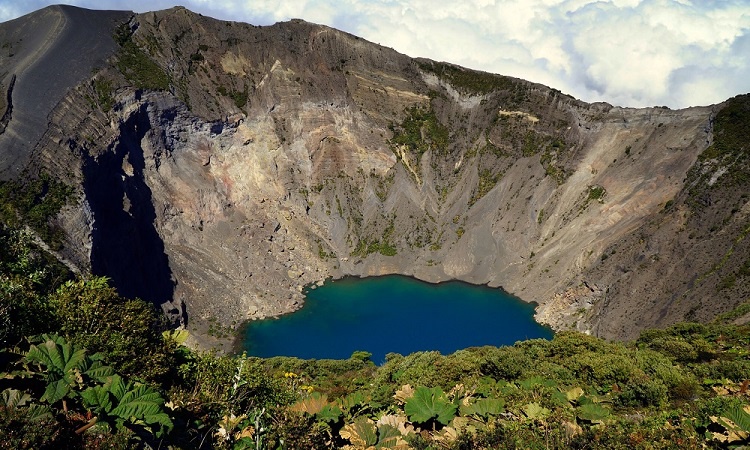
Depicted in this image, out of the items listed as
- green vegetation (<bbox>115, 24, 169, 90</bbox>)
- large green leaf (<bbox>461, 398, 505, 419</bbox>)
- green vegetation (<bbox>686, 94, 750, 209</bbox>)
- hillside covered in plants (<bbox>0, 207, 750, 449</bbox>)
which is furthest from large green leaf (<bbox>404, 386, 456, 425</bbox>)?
green vegetation (<bbox>115, 24, 169, 90</bbox>)

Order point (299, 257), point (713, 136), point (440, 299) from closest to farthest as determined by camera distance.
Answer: point (713, 136) < point (440, 299) < point (299, 257)

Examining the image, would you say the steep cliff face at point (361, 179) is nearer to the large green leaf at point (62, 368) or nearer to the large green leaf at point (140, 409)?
the large green leaf at point (62, 368)

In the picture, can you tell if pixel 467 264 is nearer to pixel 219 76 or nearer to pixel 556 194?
pixel 556 194

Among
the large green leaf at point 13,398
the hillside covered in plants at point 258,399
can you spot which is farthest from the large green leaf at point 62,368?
the large green leaf at point 13,398

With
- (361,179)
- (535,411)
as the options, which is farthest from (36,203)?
(361,179)

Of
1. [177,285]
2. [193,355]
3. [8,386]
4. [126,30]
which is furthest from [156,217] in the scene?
[8,386]
